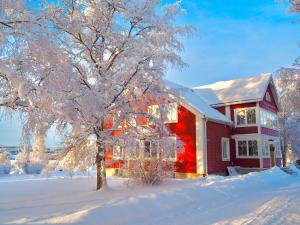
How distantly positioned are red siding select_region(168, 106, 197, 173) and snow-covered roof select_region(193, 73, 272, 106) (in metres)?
5.73

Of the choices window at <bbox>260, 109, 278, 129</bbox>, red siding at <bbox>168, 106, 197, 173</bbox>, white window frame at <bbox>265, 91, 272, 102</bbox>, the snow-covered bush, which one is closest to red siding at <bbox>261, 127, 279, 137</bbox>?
window at <bbox>260, 109, 278, 129</bbox>

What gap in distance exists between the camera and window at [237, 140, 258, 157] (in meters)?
26.0

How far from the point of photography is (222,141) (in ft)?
82.6

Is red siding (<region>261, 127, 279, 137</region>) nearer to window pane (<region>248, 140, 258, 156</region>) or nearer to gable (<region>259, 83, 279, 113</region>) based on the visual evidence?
window pane (<region>248, 140, 258, 156</region>)

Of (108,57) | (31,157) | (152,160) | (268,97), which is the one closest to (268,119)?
Result: (268,97)

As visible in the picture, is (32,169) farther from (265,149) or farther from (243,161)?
(265,149)

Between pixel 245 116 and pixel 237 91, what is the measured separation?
2.87m

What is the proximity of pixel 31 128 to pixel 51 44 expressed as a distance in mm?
2838

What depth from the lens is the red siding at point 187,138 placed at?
22.4m

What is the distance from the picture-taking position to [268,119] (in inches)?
1106

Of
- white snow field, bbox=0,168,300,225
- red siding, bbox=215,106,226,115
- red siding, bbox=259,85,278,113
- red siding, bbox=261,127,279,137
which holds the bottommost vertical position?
white snow field, bbox=0,168,300,225

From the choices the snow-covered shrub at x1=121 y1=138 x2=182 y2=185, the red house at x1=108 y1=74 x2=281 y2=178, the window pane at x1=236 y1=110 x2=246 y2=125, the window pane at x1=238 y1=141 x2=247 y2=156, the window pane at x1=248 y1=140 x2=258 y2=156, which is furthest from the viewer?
the window pane at x1=236 y1=110 x2=246 y2=125

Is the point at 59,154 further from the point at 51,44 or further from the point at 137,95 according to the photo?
the point at 51,44

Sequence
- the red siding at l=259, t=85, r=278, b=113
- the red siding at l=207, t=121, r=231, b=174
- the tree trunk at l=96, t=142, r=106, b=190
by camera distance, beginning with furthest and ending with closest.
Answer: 1. the red siding at l=259, t=85, r=278, b=113
2. the red siding at l=207, t=121, r=231, b=174
3. the tree trunk at l=96, t=142, r=106, b=190
